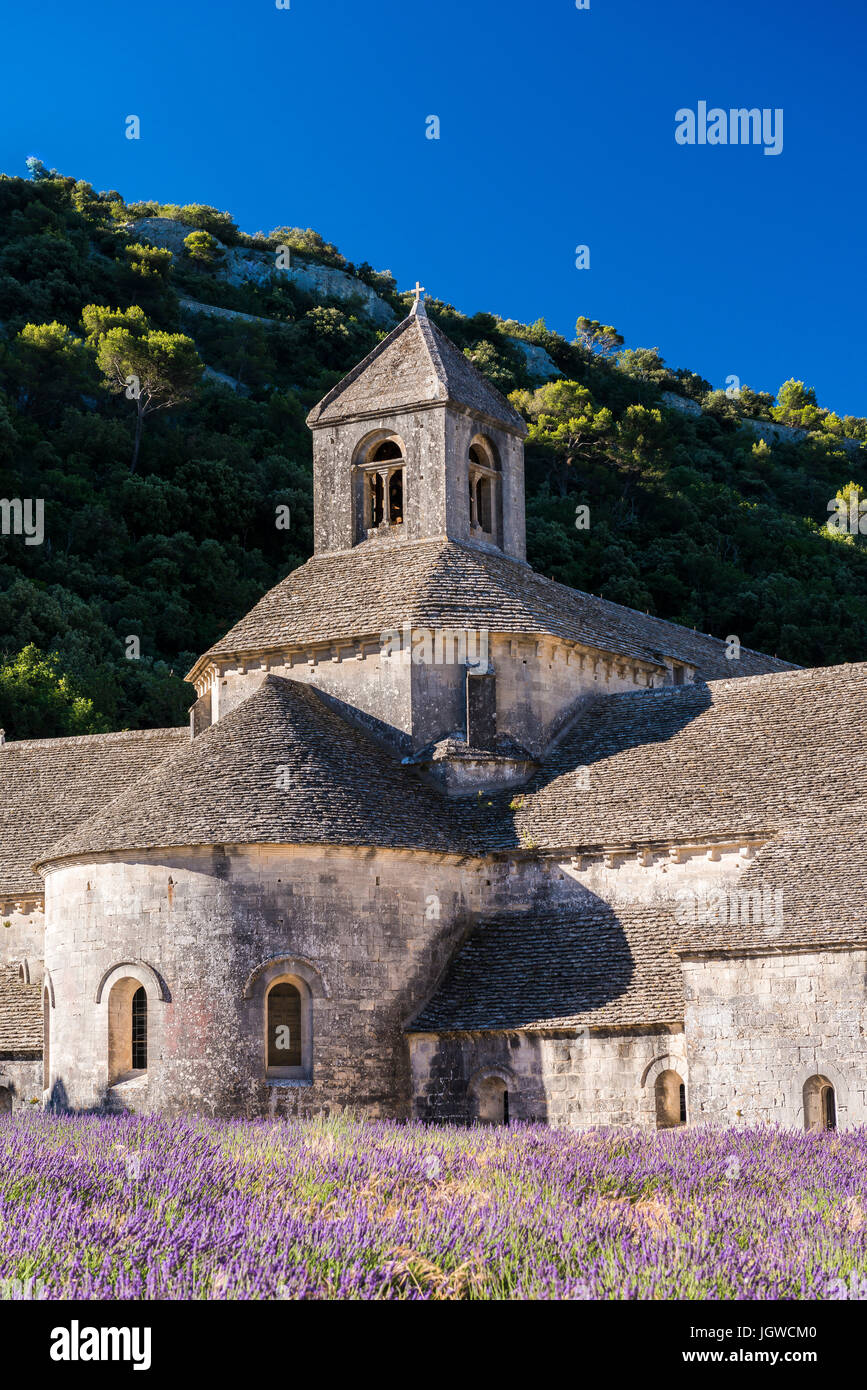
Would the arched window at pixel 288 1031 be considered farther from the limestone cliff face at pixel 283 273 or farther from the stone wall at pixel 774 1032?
the limestone cliff face at pixel 283 273

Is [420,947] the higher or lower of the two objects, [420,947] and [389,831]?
the lower

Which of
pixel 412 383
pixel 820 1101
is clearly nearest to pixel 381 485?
pixel 412 383

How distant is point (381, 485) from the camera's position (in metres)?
33.2

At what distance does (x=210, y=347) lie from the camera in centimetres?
8300

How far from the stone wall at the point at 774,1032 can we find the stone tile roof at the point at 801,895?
0.25m

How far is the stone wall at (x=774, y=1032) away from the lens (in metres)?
21.2

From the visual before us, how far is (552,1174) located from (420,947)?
1237 cm

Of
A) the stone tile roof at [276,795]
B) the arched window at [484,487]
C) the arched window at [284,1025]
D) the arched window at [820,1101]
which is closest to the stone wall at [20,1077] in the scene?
the stone tile roof at [276,795]

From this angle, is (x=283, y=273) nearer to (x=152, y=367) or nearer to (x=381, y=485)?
(x=152, y=367)

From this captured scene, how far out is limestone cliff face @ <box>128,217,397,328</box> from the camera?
3807 inches

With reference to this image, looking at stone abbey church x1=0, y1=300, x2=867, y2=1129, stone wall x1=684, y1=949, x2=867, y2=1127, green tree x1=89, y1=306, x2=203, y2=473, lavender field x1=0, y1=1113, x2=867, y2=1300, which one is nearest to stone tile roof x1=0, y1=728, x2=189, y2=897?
stone abbey church x1=0, y1=300, x2=867, y2=1129

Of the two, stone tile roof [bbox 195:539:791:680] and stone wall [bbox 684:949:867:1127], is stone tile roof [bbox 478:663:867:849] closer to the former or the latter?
stone tile roof [bbox 195:539:791:680]
